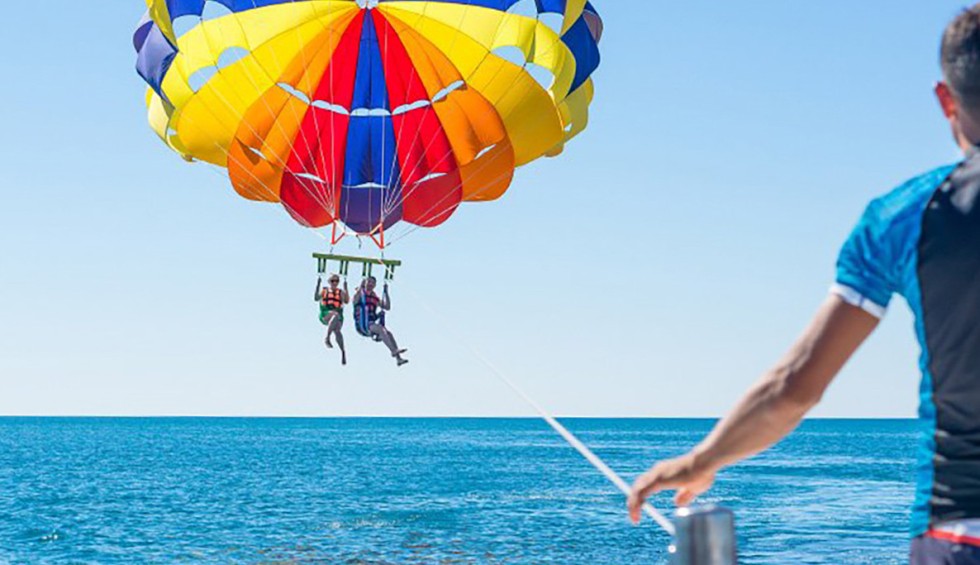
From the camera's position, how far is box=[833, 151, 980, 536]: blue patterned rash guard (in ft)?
6.44

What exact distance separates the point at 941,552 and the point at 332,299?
38.6 ft

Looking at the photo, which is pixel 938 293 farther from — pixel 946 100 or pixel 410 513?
pixel 410 513

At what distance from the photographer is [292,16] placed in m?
13.8

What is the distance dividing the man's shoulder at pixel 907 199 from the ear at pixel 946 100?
0.10 m

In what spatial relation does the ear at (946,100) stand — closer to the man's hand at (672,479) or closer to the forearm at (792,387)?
the forearm at (792,387)

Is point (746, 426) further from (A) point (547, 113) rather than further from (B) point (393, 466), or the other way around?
(B) point (393, 466)

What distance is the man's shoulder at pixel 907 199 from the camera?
6.59 ft

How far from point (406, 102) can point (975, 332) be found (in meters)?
12.5

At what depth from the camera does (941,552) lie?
2010mm

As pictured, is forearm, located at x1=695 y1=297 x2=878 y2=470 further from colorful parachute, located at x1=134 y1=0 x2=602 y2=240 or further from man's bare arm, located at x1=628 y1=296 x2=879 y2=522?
colorful parachute, located at x1=134 y1=0 x2=602 y2=240

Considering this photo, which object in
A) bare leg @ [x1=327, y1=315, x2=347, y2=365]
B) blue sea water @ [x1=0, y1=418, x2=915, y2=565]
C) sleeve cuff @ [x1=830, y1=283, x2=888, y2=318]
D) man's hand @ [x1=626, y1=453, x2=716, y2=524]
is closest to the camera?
sleeve cuff @ [x1=830, y1=283, x2=888, y2=318]

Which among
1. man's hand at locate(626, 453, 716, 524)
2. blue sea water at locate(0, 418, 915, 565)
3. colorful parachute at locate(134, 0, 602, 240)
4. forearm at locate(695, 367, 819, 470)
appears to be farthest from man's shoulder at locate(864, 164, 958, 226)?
blue sea water at locate(0, 418, 915, 565)

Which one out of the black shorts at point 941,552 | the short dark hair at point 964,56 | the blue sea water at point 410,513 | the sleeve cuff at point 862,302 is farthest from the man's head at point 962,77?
the blue sea water at point 410,513

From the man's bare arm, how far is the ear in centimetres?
36
